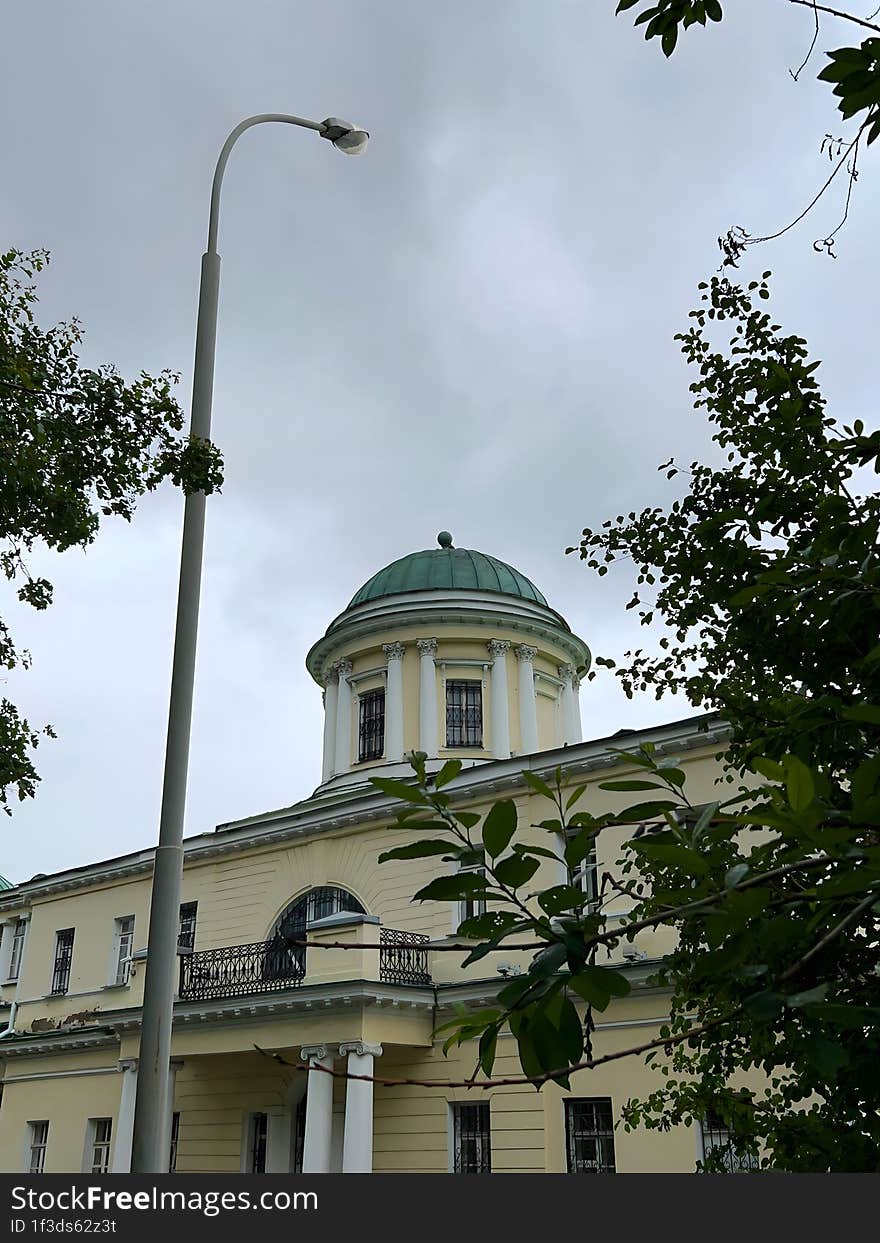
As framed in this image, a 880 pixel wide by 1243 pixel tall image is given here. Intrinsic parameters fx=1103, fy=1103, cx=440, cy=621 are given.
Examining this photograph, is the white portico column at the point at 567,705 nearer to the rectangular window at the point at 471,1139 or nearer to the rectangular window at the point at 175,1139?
the rectangular window at the point at 471,1139

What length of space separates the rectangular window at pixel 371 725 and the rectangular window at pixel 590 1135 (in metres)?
11.2

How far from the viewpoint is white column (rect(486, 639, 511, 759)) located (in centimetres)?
2723

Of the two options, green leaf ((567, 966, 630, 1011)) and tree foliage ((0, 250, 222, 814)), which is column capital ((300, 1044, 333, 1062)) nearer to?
tree foliage ((0, 250, 222, 814))

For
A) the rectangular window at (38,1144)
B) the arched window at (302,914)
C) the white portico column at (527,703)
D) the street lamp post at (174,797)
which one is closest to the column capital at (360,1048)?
the arched window at (302,914)

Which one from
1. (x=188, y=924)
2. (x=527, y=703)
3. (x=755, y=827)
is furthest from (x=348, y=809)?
(x=755, y=827)

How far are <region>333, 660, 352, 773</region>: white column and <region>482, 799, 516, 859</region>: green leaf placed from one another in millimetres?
26196

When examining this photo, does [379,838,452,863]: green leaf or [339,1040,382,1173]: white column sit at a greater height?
[339,1040,382,1173]: white column

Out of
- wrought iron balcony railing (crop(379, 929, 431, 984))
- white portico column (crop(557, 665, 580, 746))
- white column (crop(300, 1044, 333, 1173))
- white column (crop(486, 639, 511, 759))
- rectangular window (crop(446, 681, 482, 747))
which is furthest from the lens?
white portico column (crop(557, 665, 580, 746))

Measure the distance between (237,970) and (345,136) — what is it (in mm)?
16369

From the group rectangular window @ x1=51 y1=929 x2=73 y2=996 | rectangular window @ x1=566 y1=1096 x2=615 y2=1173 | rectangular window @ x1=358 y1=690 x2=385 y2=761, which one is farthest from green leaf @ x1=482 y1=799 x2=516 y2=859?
rectangular window @ x1=51 y1=929 x2=73 y2=996

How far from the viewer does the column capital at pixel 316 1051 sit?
19203 millimetres

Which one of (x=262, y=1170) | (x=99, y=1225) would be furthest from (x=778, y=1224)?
(x=262, y=1170)

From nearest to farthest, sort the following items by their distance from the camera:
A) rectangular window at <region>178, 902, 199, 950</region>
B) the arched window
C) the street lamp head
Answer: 1. the street lamp head
2. the arched window
3. rectangular window at <region>178, 902, 199, 950</region>

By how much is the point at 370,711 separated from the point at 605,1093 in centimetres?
1284
